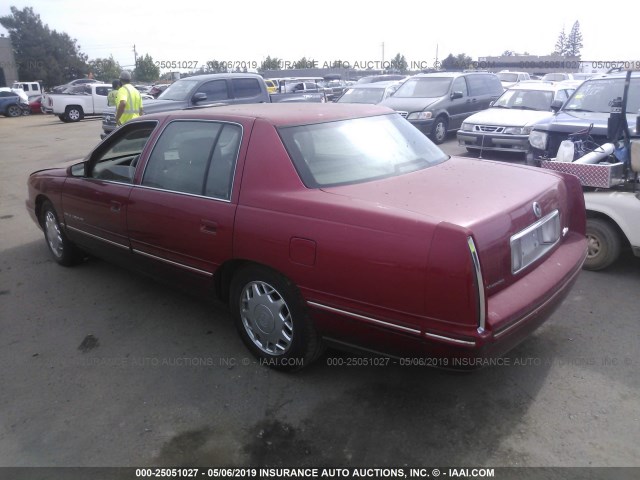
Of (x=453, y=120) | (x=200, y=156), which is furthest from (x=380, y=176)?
(x=453, y=120)

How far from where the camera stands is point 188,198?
352cm

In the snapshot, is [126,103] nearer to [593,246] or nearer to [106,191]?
[106,191]

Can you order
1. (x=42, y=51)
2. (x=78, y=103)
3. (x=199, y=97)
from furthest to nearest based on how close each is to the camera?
(x=42, y=51) → (x=78, y=103) → (x=199, y=97)

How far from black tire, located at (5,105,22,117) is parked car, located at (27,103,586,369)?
2997cm

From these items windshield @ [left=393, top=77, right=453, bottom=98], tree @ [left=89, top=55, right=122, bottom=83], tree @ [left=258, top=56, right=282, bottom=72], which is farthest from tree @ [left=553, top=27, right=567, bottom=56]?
windshield @ [left=393, top=77, right=453, bottom=98]

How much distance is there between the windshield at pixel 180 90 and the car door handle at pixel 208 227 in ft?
30.7

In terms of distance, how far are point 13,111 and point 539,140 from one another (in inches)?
1211

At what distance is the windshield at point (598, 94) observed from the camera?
272 inches

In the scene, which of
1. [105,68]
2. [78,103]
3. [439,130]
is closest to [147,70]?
[105,68]

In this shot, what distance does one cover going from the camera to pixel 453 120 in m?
12.7

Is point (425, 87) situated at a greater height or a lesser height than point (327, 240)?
greater

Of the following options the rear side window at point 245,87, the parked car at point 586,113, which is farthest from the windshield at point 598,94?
the rear side window at point 245,87

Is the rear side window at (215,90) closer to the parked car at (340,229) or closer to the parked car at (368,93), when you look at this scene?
the parked car at (368,93)

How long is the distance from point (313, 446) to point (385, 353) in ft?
1.97
